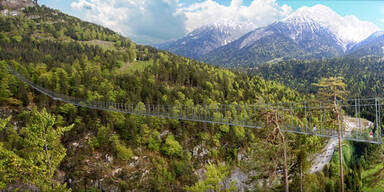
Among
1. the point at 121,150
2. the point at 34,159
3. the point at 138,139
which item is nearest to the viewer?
the point at 34,159

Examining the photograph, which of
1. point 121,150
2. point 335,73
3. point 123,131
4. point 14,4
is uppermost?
point 14,4

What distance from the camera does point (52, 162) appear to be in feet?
28.0

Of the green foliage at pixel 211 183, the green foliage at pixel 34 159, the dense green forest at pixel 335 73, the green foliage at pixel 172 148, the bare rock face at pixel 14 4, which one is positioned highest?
the bare rock face at pixel 14 4

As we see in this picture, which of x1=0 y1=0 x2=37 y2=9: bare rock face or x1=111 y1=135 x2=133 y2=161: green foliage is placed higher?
x1=0 y1=0 x2=37 y2=9: bare rock face

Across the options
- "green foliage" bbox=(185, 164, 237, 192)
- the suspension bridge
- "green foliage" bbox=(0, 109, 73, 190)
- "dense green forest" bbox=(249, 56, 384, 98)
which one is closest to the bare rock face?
the suspension bridge

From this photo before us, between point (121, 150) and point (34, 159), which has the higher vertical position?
point (34, 159)

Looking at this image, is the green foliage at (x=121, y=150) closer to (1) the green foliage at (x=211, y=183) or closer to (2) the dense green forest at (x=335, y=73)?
(1) the green foliage at (x=211, y=183)

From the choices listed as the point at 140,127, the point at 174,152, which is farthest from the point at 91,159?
the point at 174,152

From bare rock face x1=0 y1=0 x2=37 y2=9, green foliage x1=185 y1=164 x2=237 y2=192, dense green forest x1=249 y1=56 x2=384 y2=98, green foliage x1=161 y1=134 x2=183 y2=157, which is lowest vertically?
green foliage x1=161 y1=134 x2=183 y2=157

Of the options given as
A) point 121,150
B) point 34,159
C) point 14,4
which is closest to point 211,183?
point 34,159

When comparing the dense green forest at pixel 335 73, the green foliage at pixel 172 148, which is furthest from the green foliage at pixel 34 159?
the dense green forest at pixel 335 73

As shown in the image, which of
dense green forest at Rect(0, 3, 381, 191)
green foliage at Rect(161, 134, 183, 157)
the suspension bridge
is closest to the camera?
the suspension bridge

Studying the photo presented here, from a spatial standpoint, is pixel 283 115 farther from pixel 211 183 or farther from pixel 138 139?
pixel 138 139

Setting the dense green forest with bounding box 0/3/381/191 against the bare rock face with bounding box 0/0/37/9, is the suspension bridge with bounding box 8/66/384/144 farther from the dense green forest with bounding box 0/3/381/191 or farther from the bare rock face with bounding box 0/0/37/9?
the bare rock face with bounding box 0/0/37/9
